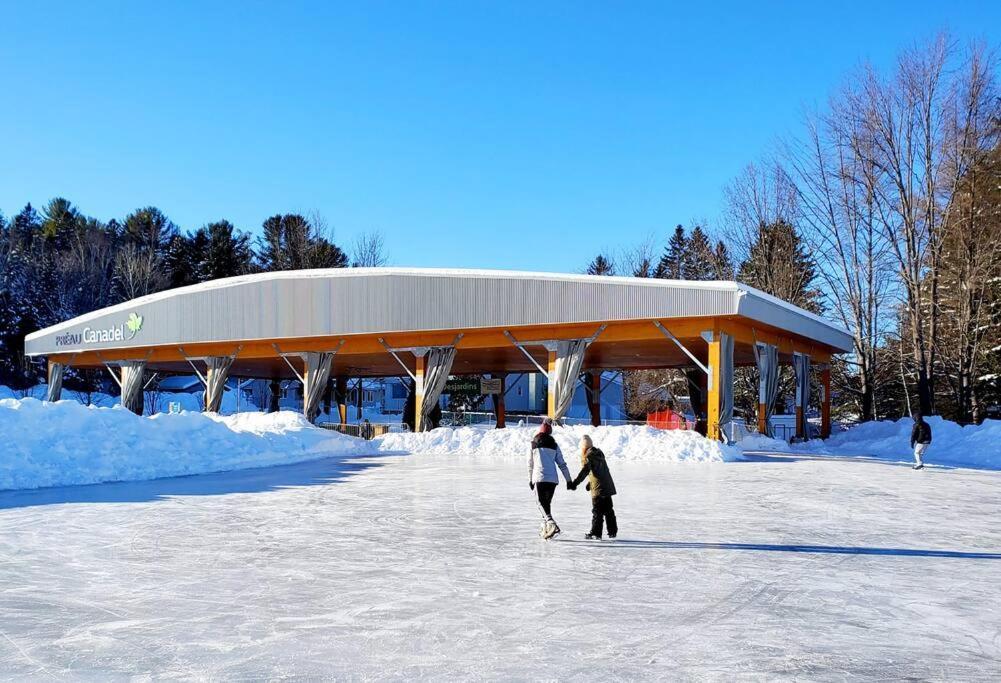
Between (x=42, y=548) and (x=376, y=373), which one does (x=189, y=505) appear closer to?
(x=42, y=548)

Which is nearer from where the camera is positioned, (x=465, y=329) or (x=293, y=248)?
(x=465, y=329)

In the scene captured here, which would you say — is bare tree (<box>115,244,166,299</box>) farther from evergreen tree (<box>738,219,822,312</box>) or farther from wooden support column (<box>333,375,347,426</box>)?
evergreen tree (<box>738,219,822,312</box>)

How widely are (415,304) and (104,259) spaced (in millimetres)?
44859

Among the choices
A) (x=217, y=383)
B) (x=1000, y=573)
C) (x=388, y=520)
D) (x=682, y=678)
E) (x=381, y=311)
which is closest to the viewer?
(x=682, y=678)

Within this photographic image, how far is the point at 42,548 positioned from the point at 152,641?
4208mm

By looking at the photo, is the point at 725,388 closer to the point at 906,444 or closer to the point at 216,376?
the point at 906,444

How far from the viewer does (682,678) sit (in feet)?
15.0

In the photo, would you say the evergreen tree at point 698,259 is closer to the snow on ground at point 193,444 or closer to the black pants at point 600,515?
the snow on ground at point 193,444

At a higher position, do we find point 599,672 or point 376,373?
point 376,373

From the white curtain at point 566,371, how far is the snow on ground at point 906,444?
18.2 ft

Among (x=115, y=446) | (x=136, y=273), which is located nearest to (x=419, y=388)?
(x=115, y=446)

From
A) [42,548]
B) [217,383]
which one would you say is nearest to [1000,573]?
[42,548]

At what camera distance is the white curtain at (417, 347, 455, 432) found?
27.3 metres

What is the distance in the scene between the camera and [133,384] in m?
37.1
